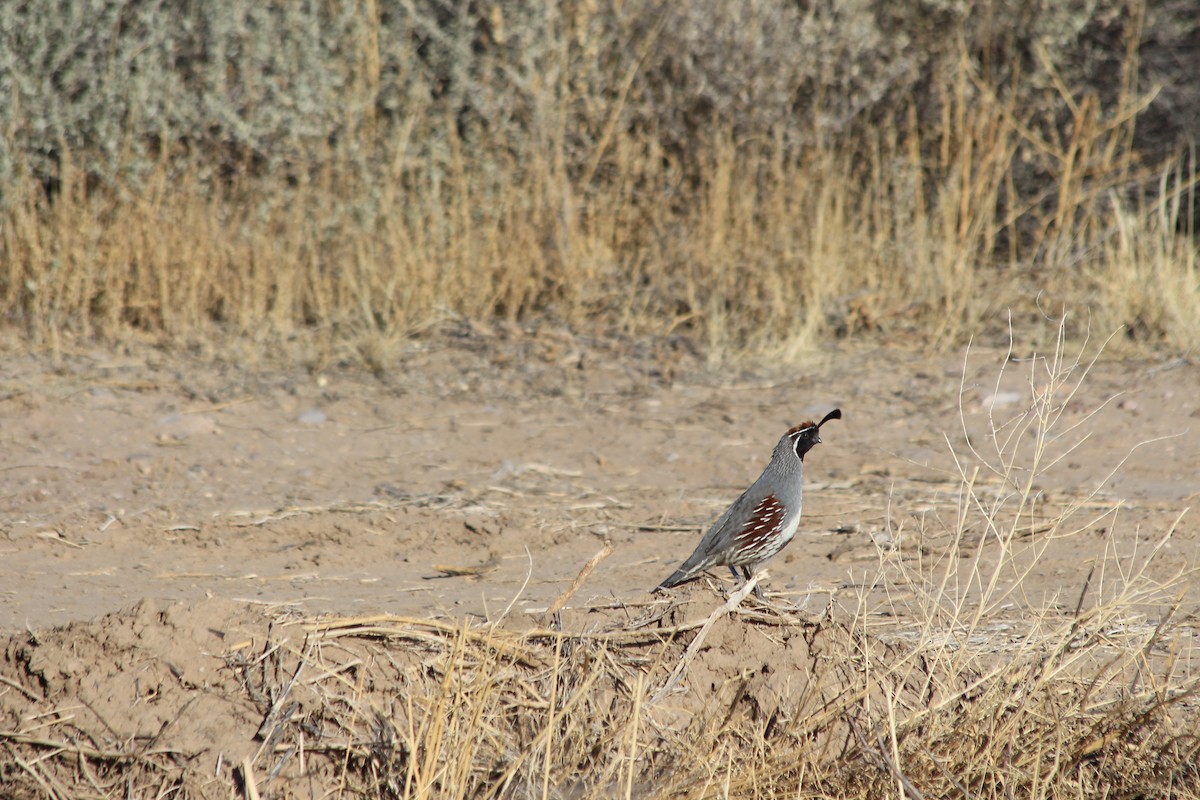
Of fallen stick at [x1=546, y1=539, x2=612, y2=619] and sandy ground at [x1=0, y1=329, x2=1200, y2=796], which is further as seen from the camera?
sandy ground at [x1=0, y1=329, x2=1200, y2=796]

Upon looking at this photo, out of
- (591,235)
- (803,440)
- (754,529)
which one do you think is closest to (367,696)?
(754,529)

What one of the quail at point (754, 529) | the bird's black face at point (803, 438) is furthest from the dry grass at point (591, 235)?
the quail at point (754, 529)

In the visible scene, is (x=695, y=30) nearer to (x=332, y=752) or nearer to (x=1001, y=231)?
(x=1001, y=231)

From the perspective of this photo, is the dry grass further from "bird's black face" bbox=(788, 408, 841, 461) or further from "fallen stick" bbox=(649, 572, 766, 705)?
"fallen stick" bbox=(649, 572, 766, 705)

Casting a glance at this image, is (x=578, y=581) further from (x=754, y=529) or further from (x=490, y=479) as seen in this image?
(x=490, y=479)

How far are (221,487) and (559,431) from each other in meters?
1.62

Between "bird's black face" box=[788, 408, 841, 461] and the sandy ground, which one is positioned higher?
"bird's black face" box=[788, 408, 841, 461]

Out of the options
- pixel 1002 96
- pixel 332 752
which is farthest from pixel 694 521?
pixel 1002 96

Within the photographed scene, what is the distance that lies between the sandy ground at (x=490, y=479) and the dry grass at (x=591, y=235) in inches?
15.8

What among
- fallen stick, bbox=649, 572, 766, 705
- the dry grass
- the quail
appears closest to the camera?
fallen stick, bbox=649, 572, 766, 705

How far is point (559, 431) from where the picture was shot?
6086mm

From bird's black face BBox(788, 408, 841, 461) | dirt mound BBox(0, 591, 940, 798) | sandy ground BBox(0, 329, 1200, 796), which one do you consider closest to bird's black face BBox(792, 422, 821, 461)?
bird's black face BBox(788, 408, 841, 461)

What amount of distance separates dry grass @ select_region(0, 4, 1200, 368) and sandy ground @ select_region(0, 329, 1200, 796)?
0.40m

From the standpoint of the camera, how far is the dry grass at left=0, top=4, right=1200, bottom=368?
7.07m
